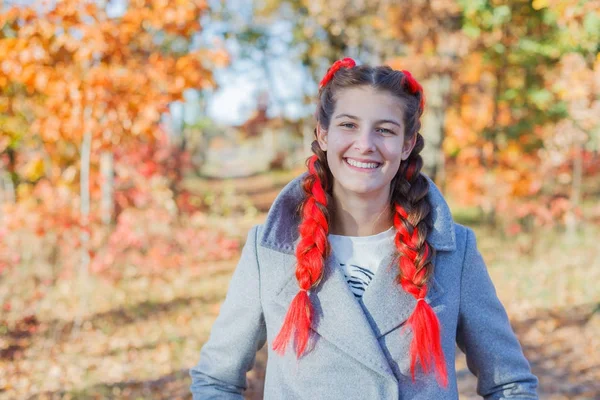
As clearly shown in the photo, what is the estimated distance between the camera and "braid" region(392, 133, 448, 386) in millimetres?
1806

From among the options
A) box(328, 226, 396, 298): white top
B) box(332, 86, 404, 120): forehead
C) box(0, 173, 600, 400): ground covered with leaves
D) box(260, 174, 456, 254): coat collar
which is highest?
box(332, 86, 404, 120): forehead

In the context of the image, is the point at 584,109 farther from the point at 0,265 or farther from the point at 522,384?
the point at 0,265

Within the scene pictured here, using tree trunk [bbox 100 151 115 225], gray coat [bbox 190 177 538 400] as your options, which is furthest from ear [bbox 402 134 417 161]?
tree trunk [bbox 100 151 115 225]

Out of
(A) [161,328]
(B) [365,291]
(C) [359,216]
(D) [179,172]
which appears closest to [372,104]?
(C) [359,216]

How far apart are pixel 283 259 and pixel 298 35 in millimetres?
12885

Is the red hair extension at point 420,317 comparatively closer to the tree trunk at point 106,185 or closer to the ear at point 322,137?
the ear at point 322,137

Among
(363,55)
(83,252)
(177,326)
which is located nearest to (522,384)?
(177,326)

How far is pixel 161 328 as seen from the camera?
7195 millimetres

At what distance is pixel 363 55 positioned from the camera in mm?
13391

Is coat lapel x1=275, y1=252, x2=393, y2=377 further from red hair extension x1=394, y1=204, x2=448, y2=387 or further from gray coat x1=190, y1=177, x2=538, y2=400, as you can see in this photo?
red hair extension x1=394, y1=204, x2=448, y2=387

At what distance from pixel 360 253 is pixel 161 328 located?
5665 mm

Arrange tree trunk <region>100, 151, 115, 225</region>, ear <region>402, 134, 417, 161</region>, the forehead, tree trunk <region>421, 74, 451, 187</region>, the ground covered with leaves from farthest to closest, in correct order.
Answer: tree trunk <region>421, 74, 451, 187</region>, tree trunk <region>100, 151, 115, 225</region>, the ground covered with leaves, ear <region>402, 134, 417, 161</region>, the forehead

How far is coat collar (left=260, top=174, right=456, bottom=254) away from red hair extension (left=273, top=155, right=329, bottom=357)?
1.6 inches

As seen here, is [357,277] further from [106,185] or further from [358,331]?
[106,185]
